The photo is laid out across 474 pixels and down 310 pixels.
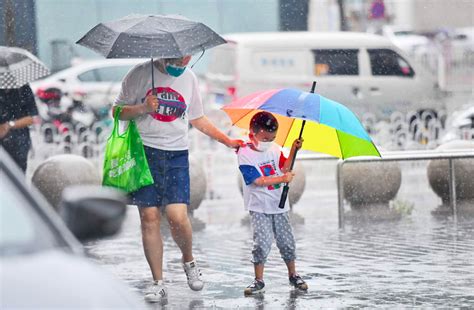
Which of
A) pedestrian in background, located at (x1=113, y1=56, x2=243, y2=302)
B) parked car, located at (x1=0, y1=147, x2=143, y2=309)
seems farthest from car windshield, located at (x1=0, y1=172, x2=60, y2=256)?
pedestrian in background, located at (x1=113, y1=56, x2=243, y2=302)

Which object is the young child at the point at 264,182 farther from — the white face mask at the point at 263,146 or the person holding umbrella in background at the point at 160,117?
the person holding umbrella in background at the point at 160,117

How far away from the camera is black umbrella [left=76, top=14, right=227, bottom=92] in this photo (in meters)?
8.35

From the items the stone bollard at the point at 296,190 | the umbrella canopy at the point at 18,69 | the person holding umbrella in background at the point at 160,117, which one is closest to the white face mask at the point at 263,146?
the person holding umbrella in background at the point at 160,117

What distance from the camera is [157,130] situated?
8438 mm

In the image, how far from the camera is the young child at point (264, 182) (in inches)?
338

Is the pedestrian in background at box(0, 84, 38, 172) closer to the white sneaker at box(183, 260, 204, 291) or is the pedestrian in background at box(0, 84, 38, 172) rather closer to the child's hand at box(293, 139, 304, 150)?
the white sneaker at box(183, 260, 204, 291)

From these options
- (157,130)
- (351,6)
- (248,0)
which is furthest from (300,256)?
(351,6)

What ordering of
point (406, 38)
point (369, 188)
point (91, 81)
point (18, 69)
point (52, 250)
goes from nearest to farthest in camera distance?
point (52, 250)
point (18, 69)
point (369, 188)
point (91, 81)
point (406, 38)

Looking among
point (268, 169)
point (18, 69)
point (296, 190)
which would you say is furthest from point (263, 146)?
point (296, 190)

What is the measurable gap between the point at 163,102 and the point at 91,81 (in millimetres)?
16569

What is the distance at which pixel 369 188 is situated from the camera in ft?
45.9

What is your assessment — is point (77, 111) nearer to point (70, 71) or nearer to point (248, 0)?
point (70, 71)

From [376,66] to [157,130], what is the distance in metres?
17.0

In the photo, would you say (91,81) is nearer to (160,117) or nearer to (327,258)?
(327,258)
